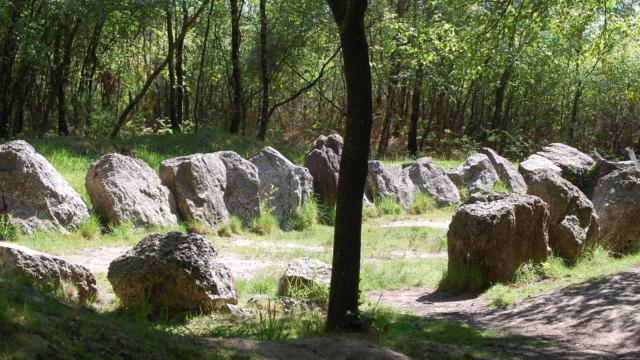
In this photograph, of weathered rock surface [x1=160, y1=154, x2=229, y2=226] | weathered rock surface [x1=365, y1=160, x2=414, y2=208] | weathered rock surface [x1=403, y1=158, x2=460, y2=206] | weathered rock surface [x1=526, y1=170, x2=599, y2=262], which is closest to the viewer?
weathered rock surface [x1=526, y1=170, x2=599, y2=262]

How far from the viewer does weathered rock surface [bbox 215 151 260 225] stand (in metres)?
13.9

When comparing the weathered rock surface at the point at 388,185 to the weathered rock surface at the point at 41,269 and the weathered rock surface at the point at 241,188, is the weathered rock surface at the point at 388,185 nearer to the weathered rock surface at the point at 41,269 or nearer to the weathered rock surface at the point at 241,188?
the weathered rock surface at the point at 241,188

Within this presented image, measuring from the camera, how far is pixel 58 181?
11453mm

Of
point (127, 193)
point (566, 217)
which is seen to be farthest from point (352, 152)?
point (127, 193)

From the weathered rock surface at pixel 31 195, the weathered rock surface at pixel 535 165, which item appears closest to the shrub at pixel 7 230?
the weathered rock surface at pixel 31 195

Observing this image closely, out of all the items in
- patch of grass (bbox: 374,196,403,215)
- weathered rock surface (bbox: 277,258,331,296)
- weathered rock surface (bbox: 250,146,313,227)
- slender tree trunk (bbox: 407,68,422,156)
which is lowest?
weathered rock surface (bbox: 277,258,331,296)

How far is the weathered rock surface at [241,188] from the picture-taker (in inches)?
548

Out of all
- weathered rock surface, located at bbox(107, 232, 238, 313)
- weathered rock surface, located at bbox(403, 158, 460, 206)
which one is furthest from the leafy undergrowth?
weathered rock surface, located at bbox(403, 158, 460, 206)

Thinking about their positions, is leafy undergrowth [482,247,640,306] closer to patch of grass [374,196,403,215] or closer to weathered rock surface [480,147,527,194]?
patch of grass [374,196,403,215]

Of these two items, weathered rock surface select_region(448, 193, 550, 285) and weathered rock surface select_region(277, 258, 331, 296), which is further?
weathered rock surface select_region(448, 193, 550, 285)

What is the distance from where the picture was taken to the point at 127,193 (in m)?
12.1

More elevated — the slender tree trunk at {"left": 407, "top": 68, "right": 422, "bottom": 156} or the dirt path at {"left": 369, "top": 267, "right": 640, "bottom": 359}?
the slender tree trunk at {"left": 407, "top": 68, "right": 422, "bottom": 156}

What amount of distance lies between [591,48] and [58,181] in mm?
8901

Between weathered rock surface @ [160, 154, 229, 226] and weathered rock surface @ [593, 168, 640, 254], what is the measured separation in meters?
6.72
